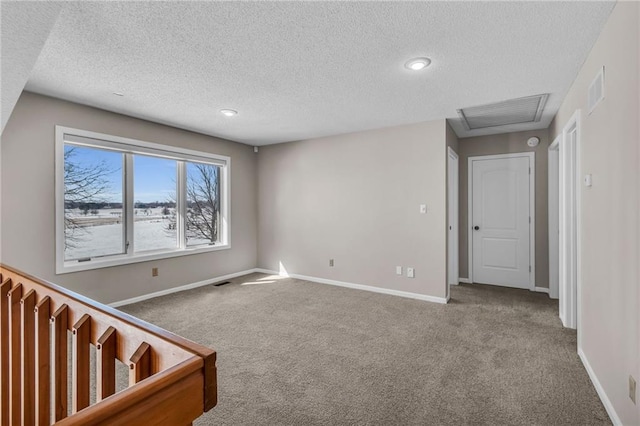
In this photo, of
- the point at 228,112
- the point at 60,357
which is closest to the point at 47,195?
the point at 228,112

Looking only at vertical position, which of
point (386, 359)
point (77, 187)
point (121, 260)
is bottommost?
point (386, 359)

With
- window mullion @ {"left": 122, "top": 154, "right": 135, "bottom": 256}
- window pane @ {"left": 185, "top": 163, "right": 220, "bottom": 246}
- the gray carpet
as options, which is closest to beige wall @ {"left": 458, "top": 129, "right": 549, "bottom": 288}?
the gray carpet

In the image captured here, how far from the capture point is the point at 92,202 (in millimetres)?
3730

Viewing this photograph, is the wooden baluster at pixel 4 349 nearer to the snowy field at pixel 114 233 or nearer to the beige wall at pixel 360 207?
the snowy field at pixel 114 233

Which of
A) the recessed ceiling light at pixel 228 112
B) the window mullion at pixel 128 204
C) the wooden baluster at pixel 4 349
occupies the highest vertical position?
the recessed ceiling light at pixel 228 112

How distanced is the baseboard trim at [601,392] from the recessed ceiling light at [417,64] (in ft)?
8.48

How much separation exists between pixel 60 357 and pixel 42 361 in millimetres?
219

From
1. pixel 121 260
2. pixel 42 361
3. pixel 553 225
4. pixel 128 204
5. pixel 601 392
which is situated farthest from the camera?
pixel 553 225

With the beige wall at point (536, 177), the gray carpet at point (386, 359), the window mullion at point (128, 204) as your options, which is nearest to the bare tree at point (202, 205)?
the window mullion at point (128, 204)

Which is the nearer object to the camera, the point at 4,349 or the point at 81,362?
the point at 81,362

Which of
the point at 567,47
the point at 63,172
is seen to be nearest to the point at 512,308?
the point at 567,47

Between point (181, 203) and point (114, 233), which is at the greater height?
point (181, 203)

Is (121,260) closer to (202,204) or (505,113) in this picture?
(202,204)

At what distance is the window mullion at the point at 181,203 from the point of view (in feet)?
15.5
